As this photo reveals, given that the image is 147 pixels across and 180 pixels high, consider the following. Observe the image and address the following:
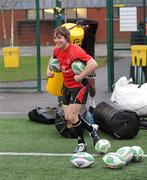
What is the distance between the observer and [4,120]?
1002 cm

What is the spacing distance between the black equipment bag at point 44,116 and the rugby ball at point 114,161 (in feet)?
9.74

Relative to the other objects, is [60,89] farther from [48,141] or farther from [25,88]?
[25,88]

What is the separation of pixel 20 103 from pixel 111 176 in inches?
227

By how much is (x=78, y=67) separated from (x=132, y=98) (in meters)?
2.56

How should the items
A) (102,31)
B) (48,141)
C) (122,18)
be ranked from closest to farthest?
(48,141), (122,18), (102,31)

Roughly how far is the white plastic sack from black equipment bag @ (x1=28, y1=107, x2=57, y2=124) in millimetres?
1149

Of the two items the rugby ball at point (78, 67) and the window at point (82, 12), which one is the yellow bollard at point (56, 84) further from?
the window at point (82, 12)

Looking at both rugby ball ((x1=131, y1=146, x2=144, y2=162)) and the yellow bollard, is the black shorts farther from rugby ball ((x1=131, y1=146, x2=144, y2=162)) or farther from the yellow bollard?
the yellow bollard

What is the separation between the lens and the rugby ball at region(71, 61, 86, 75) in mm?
7039

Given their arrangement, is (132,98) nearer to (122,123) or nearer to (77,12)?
(122,123)

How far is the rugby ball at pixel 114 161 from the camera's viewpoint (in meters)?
6.48

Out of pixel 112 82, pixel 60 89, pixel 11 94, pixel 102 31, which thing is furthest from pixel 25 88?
pixel 102 31

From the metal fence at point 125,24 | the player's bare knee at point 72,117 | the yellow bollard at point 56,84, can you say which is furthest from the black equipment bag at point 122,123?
the metal fence at point 125,24

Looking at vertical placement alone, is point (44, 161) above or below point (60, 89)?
below
